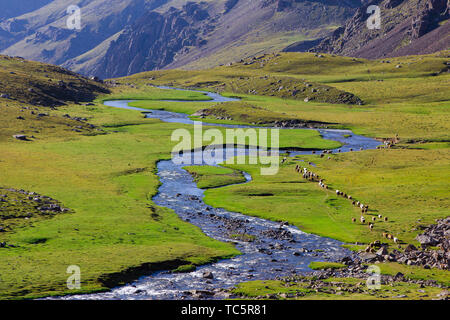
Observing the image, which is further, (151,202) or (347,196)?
(347,196)

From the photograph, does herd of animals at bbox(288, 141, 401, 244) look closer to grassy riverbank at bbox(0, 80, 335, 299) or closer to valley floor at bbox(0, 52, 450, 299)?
valley floor at bbox(0, 52, 450, 299)

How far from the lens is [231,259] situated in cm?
5266

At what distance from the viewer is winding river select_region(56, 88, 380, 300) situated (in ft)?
143

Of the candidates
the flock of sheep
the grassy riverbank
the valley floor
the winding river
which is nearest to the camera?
the winding river

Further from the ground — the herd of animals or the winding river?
the herd of animals

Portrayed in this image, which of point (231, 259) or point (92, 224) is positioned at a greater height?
point (92, 224)

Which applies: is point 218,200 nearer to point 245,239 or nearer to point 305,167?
point 245,239

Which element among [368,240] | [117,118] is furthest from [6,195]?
[117,118]

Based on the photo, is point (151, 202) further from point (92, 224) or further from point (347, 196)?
point (347, 196)

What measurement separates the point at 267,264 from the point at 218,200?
86.9 ft

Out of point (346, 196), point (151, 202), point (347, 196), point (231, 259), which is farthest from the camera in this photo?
point (346, 196)

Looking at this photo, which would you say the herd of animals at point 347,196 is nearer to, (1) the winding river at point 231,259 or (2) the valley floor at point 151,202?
(2) the valley floor at point 151,202

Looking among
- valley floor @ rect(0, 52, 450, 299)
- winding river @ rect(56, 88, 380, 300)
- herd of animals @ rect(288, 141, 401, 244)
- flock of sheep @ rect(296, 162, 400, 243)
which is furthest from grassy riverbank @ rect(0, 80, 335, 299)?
flock of sheep @ rect(296, 162, 400, 243)

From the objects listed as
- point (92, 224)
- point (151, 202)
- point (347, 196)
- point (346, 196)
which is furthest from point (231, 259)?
point (346, 196)
